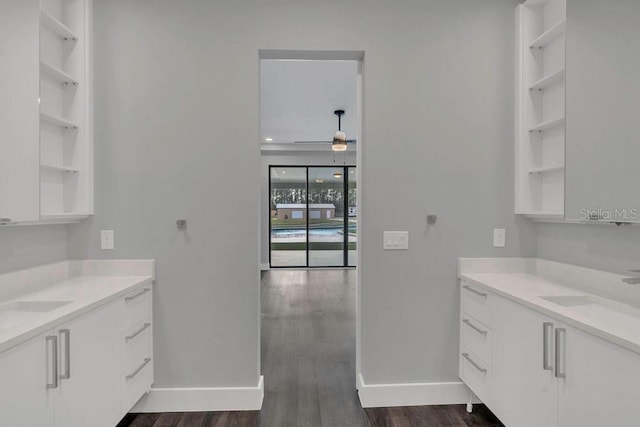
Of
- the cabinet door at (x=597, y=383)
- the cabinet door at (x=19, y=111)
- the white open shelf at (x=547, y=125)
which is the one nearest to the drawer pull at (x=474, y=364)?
the cabinet door at (x=597, y=383)

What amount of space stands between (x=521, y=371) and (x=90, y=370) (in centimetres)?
207

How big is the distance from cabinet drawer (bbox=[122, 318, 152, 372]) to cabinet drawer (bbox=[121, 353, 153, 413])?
0.03 meters

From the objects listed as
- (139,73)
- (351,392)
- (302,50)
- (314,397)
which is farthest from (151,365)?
(302,50)

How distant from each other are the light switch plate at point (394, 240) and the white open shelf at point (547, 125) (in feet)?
3.52

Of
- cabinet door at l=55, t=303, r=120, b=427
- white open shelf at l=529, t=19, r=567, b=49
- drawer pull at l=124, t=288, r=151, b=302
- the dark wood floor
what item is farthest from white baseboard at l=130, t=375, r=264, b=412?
white open shelf at l=529, t=19, r=567, b=49

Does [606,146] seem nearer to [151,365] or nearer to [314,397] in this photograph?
[314,397]

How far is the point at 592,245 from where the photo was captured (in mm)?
1958

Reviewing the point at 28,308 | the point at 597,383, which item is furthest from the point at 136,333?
the point at 597,383

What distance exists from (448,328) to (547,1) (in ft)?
7.29

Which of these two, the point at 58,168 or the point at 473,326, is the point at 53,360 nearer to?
the point at 58,168

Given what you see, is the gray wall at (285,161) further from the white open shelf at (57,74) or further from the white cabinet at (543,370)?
the white cabinet at (543,370)

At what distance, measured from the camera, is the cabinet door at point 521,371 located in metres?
1.55

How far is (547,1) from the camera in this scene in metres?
2.24

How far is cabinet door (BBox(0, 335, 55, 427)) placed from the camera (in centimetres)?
118
